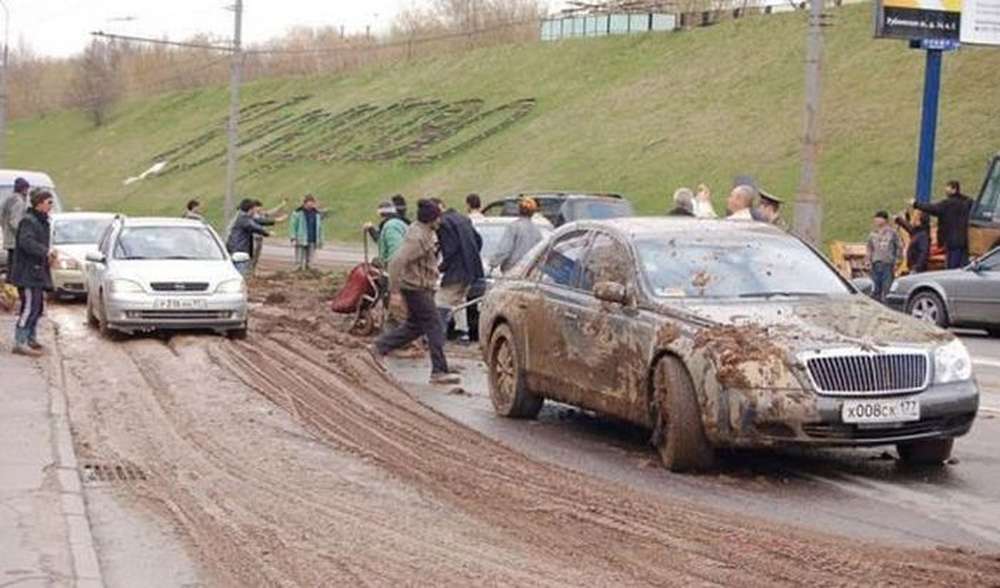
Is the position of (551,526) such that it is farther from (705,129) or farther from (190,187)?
(190,187)

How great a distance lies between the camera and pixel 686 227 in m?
12.0

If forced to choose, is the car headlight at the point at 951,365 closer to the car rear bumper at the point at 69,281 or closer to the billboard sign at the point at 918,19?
the car rear bumper at the point at 69,281

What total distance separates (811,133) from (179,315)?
A: 7.74 metres

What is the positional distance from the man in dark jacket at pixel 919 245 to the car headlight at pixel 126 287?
12.4 metres

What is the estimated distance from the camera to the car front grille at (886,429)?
9.71 meters

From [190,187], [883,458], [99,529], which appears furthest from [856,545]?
[190,187]

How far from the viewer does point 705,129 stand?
5366 centimetres

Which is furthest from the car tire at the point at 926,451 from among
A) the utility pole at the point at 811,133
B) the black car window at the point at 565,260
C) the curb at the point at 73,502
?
the utility pole at the point at 811,133

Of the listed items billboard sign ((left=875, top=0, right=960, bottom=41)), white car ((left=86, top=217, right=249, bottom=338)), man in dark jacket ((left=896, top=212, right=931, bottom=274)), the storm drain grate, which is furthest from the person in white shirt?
billboard sign ((left=875, top=0, right=960, bottom=41))

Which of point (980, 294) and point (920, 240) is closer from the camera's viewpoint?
point (980, 294)

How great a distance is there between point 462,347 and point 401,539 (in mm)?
11000

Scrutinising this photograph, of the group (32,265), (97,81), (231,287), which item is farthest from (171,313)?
(97,81)

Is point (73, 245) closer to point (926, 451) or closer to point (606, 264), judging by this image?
point (606, 264)

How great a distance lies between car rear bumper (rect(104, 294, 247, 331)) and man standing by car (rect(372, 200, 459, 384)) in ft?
13.3
